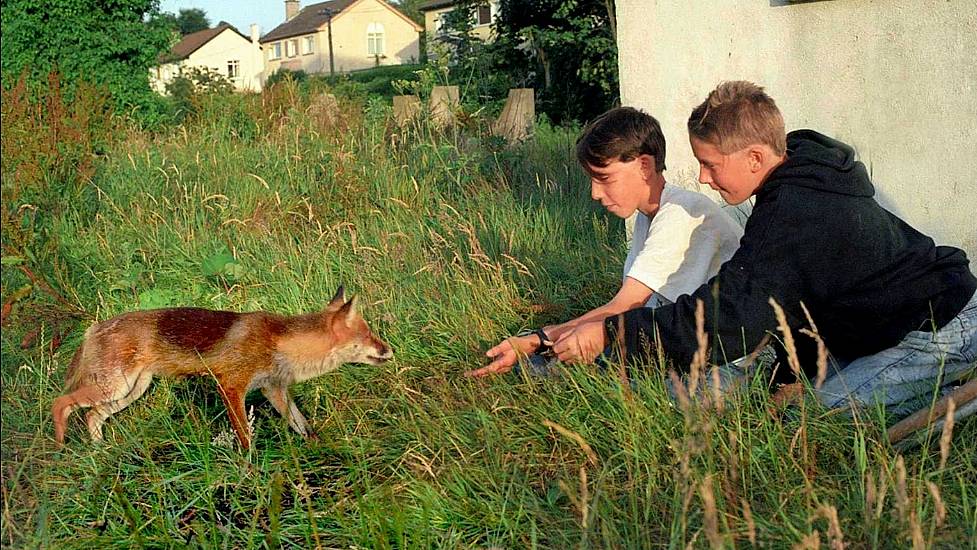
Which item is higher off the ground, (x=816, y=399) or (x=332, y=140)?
(x=332, y=140)

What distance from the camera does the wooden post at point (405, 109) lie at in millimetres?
9484

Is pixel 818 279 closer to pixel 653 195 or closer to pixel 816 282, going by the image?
pixel 816 282

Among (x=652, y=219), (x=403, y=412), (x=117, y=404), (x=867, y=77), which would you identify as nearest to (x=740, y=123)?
(x=652, y=219)

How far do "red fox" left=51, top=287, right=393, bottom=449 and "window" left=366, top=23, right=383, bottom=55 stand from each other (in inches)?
3090

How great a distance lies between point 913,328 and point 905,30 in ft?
7.68

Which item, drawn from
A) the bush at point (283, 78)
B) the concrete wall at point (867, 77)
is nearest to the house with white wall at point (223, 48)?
the bush at point (283, 78)

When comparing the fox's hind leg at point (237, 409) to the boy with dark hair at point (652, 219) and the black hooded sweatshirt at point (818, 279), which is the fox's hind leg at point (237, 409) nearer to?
the boy with dark hair at point (652, 219)

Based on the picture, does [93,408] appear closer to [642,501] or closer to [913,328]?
[642,501]

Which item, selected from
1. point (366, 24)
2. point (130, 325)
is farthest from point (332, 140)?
point (366, 24)

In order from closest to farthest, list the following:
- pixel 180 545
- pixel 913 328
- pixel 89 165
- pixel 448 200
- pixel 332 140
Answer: pixel 180 545, pixel 913 328, pixel 448 200, pixel 89 165, pixel 332 140

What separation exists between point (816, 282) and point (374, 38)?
266 ft

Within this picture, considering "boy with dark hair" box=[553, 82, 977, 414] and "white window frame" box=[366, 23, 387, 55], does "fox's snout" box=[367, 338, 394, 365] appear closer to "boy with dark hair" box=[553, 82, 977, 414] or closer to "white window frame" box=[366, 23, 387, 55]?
"boy with dark hair" box=[553, 82, 977, 414]

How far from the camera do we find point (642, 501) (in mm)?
3328

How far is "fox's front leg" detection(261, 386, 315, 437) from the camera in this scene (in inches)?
187
